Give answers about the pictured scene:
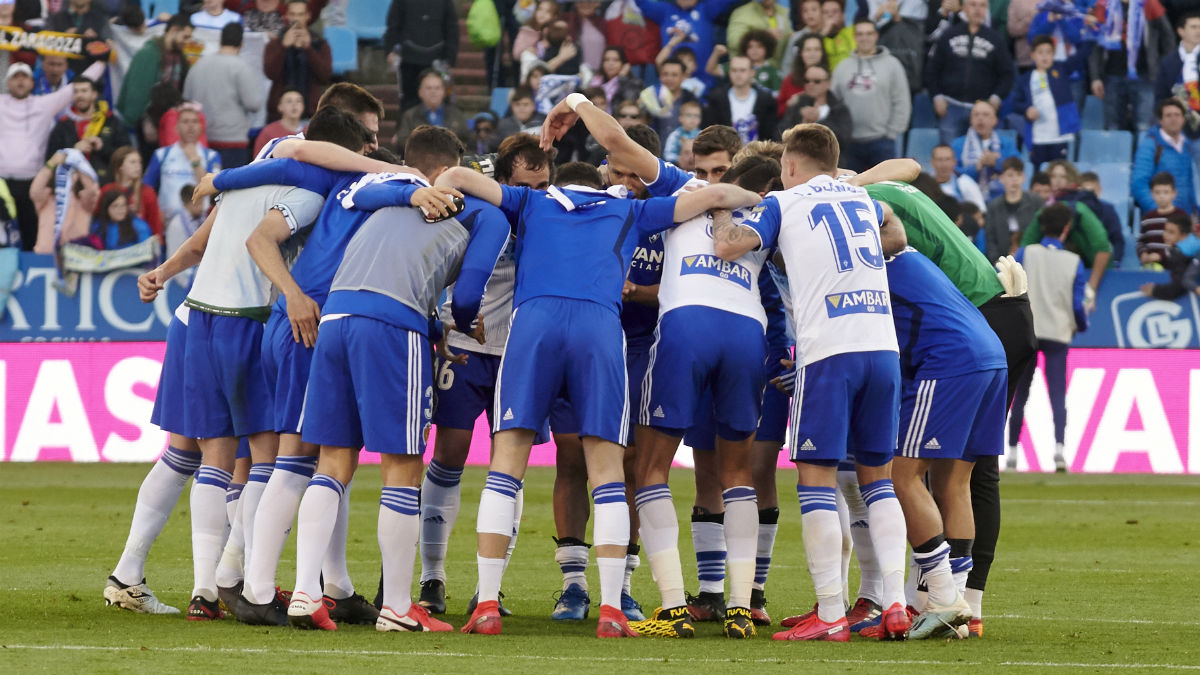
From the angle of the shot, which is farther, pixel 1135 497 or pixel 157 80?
pixel 157 80

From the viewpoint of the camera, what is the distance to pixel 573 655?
6109 mm

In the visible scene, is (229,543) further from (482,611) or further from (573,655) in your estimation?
(573,655)

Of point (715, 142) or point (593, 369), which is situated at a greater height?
point (715, 142)

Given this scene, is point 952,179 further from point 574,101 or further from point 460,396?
point 460,396

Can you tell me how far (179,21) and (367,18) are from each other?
8.93 feet

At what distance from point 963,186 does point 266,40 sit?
9226mm

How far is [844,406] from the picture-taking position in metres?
6.71

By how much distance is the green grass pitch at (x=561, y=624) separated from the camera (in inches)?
231

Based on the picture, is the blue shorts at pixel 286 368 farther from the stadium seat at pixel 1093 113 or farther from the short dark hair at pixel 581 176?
the stadium seat at pixel 1093 113

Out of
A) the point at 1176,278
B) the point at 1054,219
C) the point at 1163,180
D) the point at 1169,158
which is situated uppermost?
the point at 1169,158

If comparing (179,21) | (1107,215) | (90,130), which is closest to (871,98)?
(1107,215)

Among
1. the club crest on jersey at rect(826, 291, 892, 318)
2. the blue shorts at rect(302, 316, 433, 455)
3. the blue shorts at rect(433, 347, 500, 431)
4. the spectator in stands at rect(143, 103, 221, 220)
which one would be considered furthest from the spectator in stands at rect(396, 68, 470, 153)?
the club crest on jersey at rect(826, 291, 892, 318)

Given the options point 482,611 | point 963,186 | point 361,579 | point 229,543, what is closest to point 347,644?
point 482,611

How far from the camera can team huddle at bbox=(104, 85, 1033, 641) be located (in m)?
6.75
